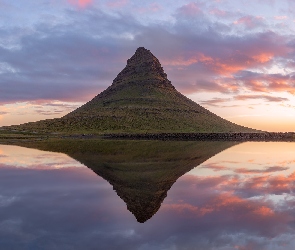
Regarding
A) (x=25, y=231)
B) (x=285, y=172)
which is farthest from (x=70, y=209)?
(x=285, y=172)

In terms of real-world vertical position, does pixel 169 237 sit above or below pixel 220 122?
below

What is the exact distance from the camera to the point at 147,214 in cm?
1495

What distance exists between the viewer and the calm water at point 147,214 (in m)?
11.4

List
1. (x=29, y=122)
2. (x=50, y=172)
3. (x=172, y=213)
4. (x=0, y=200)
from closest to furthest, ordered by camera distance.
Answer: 1. (x=172, y=213)
2. (x=0, y=200)
3. (x=50, y=172)
4. (x=29, y=122)

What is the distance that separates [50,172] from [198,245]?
19.9 metres

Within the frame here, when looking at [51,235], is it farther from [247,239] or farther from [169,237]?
[247,239]

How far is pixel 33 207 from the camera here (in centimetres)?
1625

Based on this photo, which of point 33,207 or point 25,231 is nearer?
point 25,231

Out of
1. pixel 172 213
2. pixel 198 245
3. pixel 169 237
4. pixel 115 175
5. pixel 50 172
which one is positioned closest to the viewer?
pixel 198 245

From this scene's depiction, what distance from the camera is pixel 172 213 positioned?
15.3 metres

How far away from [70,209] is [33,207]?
1875 mm

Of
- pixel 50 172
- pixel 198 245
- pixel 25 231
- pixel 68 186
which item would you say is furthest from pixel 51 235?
pixel 50 172

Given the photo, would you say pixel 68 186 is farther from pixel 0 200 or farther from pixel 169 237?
pixel 169 237

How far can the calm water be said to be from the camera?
11438mm
